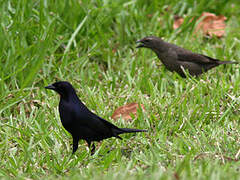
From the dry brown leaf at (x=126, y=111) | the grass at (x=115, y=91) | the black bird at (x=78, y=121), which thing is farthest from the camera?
the dry brown leaf at (x=126, y=111)

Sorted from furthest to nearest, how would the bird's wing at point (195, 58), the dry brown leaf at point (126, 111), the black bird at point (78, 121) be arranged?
1. the bird's wing at point (195, 58)
2. the dry brown leaf at point (126, 111)
3. the black bird at point (78, 121)

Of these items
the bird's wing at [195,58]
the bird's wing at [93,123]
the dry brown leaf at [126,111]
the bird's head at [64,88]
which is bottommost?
the dry brown leaf at [126,111]

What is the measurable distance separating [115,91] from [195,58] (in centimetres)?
131

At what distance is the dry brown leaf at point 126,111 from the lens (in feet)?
16.3

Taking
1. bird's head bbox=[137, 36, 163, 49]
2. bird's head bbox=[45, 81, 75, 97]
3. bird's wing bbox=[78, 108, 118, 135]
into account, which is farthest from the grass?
bird's head bbox=[45, 81, 75, 97]

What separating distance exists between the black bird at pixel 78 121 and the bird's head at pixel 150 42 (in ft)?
8.03

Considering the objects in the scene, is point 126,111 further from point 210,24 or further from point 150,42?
point 210,24

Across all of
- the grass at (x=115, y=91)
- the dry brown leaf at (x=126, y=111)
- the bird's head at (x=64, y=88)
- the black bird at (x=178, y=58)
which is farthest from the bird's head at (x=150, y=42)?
the bird's head at (x=64, y=88)

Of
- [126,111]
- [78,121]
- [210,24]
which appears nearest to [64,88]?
[78,121]

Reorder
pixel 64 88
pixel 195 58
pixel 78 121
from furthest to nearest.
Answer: pixel 195 58
pixel 64 88
pixel 78 121

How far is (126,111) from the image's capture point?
503 centimetres

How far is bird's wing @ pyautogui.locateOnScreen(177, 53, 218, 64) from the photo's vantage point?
6.13 m

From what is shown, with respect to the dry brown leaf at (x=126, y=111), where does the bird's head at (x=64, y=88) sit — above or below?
above

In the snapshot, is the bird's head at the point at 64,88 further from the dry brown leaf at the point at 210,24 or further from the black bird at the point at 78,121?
the dry brown leaf at the point at 210,24
